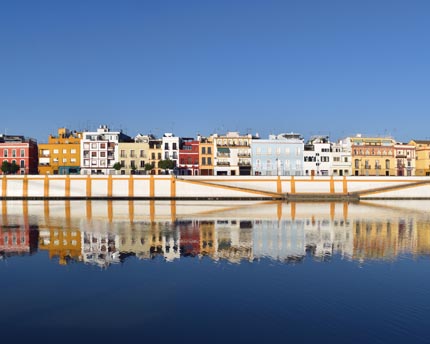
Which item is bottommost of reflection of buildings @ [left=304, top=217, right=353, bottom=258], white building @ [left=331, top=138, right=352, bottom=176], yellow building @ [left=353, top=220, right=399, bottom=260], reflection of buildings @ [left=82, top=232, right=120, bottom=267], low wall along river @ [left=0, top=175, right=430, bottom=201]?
yellow building @ [left=353, top=220, right=399, bottom=260]

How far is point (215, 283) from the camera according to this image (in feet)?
80.7

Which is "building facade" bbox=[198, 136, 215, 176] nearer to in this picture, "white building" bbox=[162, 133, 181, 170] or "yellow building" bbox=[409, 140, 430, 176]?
"white building" bbox=[162, 133, 181, 170]

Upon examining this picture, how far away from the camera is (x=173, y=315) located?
1981 centimetres

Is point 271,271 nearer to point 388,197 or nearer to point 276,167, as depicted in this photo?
point 388,197

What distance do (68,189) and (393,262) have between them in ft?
213

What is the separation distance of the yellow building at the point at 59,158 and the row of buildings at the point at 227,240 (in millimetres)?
57084

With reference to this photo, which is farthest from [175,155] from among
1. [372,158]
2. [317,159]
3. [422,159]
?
[422,159]

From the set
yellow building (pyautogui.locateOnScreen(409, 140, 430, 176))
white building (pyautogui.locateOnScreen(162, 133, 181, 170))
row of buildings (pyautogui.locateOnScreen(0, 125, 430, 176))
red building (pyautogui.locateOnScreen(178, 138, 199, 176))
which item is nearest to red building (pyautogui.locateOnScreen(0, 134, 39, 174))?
row of buildings (pyautogui.locateOnScreen(0, 125, 430, 176))

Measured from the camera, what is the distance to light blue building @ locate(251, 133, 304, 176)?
10306cm

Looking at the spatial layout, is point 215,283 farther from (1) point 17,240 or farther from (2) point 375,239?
(1) point 17,240

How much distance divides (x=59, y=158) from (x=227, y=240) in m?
72.5

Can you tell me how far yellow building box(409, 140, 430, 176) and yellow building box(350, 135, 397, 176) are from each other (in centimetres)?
669

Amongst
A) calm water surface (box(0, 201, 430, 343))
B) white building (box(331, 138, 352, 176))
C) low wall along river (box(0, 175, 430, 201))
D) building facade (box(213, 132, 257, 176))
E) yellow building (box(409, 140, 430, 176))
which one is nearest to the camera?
calm water surface (box(0, 201, 430, 343))

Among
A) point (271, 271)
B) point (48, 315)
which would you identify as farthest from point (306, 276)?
point (48, 315)
